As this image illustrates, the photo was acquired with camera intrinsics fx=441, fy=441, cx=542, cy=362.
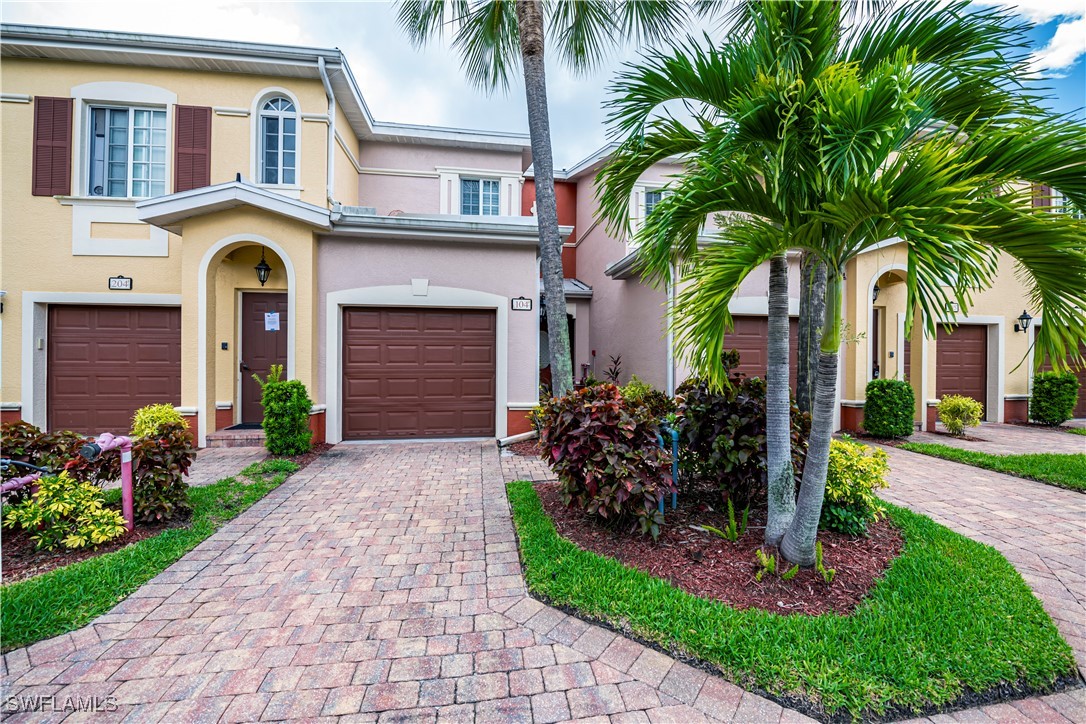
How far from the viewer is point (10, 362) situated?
23.0 feet

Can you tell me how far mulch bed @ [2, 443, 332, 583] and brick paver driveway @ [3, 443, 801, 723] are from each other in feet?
1.98

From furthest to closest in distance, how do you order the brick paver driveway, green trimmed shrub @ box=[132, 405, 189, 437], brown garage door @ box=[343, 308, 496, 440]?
brown garage door @ box=[343, 308, 496, 440] → green trimmed shrub @ box=[132, 405, 189, 437] → the brick paver driveway

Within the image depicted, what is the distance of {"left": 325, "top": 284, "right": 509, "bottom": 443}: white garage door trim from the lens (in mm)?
6949

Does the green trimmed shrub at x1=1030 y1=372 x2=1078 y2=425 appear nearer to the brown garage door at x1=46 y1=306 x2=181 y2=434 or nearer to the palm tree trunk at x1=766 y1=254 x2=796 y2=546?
the palm tree trunk at x1=766 y1=254 x2=796 y2=546

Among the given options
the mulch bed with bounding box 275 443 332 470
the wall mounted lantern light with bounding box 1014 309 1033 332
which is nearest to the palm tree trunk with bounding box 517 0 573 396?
the mulch bed with bounding box 275 443 332 470

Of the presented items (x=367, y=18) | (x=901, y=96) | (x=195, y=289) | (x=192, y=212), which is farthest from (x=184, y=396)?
(x=901, y=96)

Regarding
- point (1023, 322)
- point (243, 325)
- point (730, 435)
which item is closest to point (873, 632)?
point (730, 435)

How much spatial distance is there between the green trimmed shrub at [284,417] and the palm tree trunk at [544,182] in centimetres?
360

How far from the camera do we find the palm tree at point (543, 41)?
19.9 feet

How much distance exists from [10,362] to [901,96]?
37.3 ft

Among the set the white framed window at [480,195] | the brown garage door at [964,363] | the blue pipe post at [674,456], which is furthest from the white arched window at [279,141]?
the brown garage door at [964,363]

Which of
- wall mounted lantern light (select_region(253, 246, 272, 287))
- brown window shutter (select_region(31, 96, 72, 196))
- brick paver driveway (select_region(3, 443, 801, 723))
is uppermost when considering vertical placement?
brown window shutter (select_region(31, 96, 72, 196))

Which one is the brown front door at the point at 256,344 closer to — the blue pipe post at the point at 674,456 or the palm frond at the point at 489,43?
the palm frond at the point at 489,43

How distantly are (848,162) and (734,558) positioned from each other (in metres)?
2.48
